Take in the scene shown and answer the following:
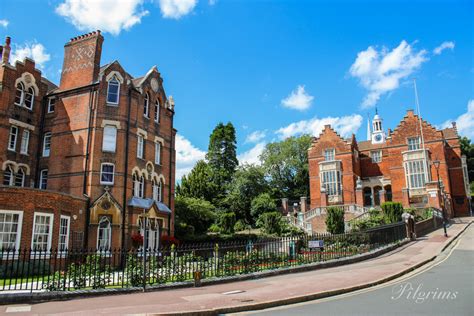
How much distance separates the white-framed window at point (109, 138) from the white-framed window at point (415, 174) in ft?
115

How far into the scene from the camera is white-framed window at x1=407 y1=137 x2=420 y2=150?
156 feet

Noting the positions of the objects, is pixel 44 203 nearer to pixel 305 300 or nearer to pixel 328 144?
pixel 305 300

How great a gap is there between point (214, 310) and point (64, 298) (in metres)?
5.48

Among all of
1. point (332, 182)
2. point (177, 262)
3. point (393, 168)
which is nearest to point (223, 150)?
point (332, 182)

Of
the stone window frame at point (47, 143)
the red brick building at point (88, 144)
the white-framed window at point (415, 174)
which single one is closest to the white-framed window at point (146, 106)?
the red brick building at point (88, 144)

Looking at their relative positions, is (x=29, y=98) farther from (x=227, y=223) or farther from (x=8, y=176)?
(x=227, y=223)

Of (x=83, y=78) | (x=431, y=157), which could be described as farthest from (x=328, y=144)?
(x=83, y=78)

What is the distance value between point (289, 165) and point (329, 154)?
54.1 ft

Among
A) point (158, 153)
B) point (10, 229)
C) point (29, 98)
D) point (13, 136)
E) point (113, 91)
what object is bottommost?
point (10, 229)

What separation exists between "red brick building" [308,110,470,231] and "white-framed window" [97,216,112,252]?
24823 millimetres

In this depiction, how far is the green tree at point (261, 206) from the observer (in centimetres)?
4650

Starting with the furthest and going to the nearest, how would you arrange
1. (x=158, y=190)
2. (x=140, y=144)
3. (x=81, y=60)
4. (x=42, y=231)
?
(x=158, y=190)
(x=140, y=144)
(x=81, y=60)
(x=42, y=231)

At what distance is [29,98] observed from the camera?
27.7 m

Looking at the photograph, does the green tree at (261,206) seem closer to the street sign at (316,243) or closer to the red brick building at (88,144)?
the red brick building at (88,144)
